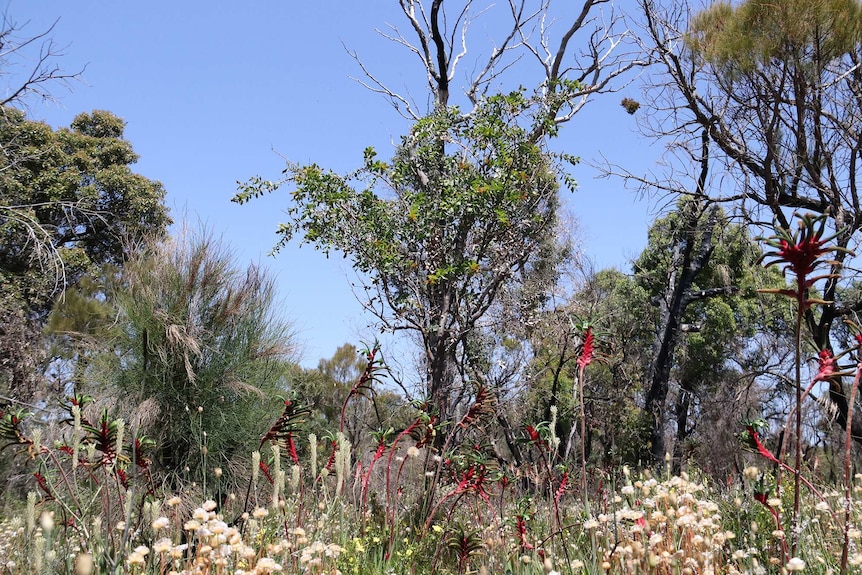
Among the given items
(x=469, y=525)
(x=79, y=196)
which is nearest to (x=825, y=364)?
(x=469, y=525)

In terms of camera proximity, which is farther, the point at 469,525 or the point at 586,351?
the point at 469,525

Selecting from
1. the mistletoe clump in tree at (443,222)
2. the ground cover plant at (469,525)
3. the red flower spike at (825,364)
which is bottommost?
the ground cover plant at (469,525)

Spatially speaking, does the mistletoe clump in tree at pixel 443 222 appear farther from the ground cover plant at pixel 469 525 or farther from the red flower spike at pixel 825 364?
the red flower spike at pixel 825 364

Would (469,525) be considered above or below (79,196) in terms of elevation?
below

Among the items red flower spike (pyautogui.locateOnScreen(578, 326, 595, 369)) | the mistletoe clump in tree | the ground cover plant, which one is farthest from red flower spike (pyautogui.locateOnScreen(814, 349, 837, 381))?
the mistletoe clump in tree

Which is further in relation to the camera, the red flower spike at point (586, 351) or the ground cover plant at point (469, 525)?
the red flower spike at point (586, 351)

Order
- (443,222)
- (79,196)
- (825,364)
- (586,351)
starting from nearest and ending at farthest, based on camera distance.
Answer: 1. (825,364)
2. (586,351)
3. (443,222)
4. (79,196)

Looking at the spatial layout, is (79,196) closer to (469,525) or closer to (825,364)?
(469,525)

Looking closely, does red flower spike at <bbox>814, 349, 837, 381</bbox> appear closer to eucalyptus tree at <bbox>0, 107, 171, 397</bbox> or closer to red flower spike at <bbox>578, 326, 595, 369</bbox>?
red flower spike at <bbox>578, 326, 595, 369</bbox>

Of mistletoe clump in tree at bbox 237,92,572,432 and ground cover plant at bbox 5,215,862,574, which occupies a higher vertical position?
mistletoe clump in tree at bbox 237,92,572,432

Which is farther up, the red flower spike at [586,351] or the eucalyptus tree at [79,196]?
the eucalyptus tree at [79,196]

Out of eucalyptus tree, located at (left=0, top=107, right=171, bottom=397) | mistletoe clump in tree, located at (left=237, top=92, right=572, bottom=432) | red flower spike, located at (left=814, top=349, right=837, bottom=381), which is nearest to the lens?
red flower spike, located at (left=814, top=349, right=837, bottom=381)

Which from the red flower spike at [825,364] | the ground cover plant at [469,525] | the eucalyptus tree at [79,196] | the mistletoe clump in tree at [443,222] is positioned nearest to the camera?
the ground cover plant at [469,525]

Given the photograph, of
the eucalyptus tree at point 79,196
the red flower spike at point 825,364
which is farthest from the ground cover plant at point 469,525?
the eucalyptus tree at point 79,196
